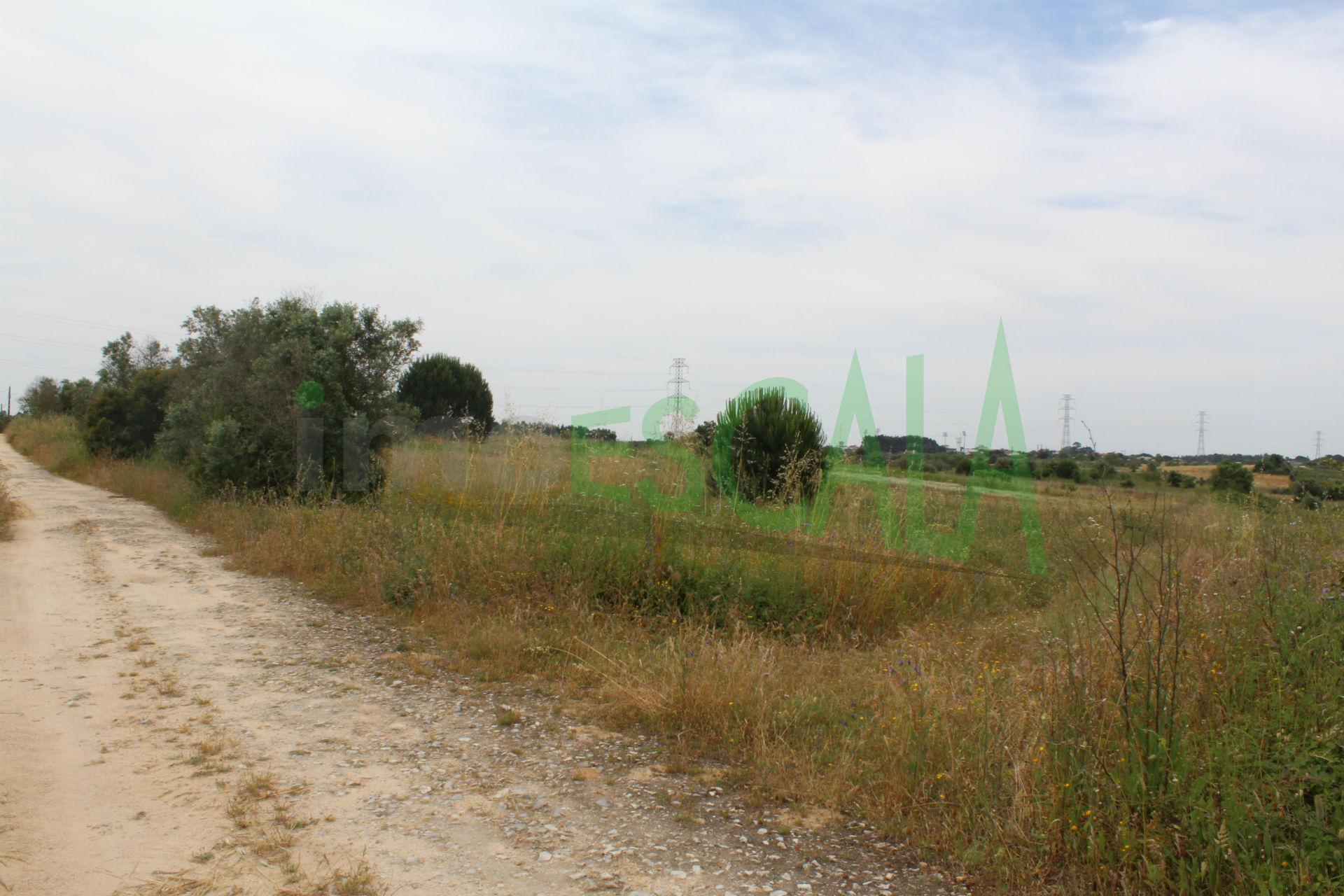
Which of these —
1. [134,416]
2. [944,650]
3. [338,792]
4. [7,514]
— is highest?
[134,416]

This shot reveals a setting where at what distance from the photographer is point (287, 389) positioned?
13.2 meters

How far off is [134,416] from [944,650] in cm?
2243

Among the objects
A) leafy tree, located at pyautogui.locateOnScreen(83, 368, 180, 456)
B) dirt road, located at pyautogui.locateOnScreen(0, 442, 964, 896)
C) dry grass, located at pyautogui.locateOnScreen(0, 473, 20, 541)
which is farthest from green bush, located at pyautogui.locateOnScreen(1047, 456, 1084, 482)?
leafy tree, located at pyautogui.locateOnScreen(83, 368, 180, 456)

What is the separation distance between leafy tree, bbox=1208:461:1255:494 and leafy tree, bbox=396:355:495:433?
25.0 m

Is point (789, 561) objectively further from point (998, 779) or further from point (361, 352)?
point (361, 352)

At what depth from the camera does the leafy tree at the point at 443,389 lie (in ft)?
106

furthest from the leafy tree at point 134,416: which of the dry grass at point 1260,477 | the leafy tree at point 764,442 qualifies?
the dry grass at point 1260,477

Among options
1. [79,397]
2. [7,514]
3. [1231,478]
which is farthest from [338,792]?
[79,397]

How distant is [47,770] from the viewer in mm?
3945

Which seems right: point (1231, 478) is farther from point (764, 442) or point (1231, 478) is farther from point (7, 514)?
point (7, 514)

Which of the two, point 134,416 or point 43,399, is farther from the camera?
point 43,399

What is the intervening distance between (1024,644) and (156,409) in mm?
22324

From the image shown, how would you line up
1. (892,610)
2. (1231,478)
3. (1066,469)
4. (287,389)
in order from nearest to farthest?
1. (1066,469)
2. (892,610)
3. (1231,478)
4. (287,389)

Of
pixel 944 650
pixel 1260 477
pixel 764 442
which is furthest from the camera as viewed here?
pixel 764 442
